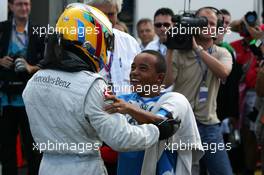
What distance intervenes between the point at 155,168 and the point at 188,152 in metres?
0.23

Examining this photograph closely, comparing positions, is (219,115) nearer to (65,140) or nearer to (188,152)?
(188,152)

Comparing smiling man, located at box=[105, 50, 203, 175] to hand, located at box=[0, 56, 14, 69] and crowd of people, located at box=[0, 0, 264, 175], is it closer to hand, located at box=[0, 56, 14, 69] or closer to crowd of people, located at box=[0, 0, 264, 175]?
crowd of people, located at box=[0, 0, 264, 175]

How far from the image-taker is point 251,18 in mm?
7148

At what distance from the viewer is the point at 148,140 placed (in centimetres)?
326

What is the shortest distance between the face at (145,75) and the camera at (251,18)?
3426 millimetres

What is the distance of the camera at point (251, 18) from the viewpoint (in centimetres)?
714

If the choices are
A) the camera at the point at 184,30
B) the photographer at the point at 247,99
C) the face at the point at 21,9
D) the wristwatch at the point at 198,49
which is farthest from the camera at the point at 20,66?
the photographer at the point at 247,99

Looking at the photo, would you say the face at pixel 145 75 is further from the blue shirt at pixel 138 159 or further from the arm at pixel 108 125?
the arm at pixel 108 125

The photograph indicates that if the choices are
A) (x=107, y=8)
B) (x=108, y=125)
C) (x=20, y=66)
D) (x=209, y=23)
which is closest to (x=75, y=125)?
(x=108, y=125)

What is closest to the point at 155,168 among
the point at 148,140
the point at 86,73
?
the point at 148,140

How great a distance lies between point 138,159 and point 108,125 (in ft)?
2.29

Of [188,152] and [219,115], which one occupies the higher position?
[188,152]

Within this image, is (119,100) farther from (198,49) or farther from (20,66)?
(20,66)

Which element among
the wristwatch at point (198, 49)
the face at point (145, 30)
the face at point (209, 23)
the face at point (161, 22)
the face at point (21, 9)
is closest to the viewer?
the wristwatch at point (198, 49)
